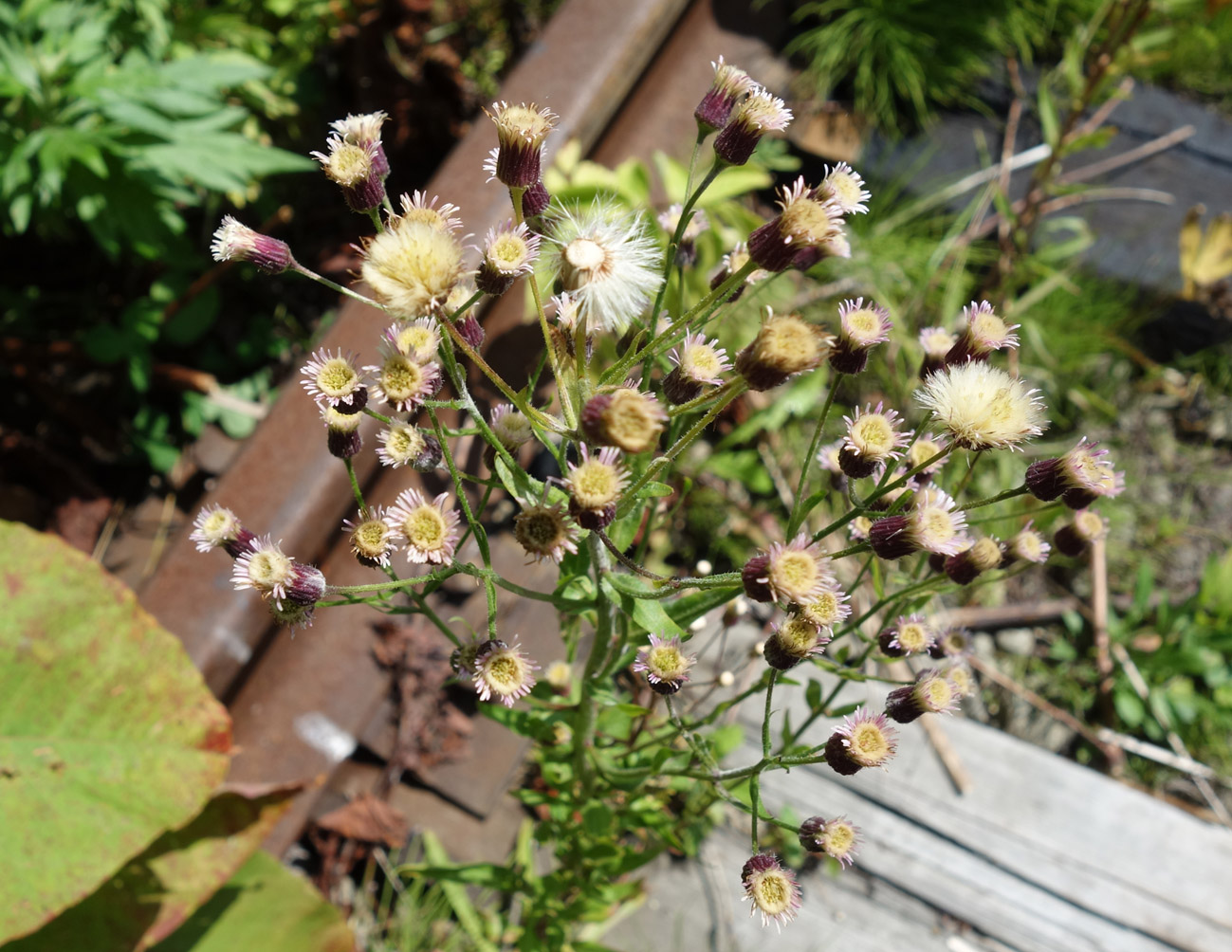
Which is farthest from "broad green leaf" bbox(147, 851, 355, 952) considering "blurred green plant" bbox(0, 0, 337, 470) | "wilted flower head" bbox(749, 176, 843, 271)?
"wilted flower head" bbox(749, 176, 843, 271)

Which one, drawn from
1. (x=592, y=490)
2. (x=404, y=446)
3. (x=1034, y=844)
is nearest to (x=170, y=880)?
(x=404, y=446)

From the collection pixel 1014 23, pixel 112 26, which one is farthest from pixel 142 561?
pixel 1014 23

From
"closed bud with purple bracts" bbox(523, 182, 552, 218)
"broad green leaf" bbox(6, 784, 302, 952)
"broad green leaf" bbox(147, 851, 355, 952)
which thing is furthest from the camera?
"broad green leaf" bbox(147, 851, 355, 952)

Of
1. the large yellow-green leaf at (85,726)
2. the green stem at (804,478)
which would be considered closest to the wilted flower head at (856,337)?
the green stem at (804,478)

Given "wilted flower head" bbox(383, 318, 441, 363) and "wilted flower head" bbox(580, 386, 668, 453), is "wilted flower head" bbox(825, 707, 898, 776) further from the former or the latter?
"wilted flower head" bbox(383, 318, 441, 363)

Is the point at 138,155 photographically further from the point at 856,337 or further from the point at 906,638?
the point at 906,638

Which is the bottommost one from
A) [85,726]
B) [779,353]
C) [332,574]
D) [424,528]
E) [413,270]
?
[85,726]
